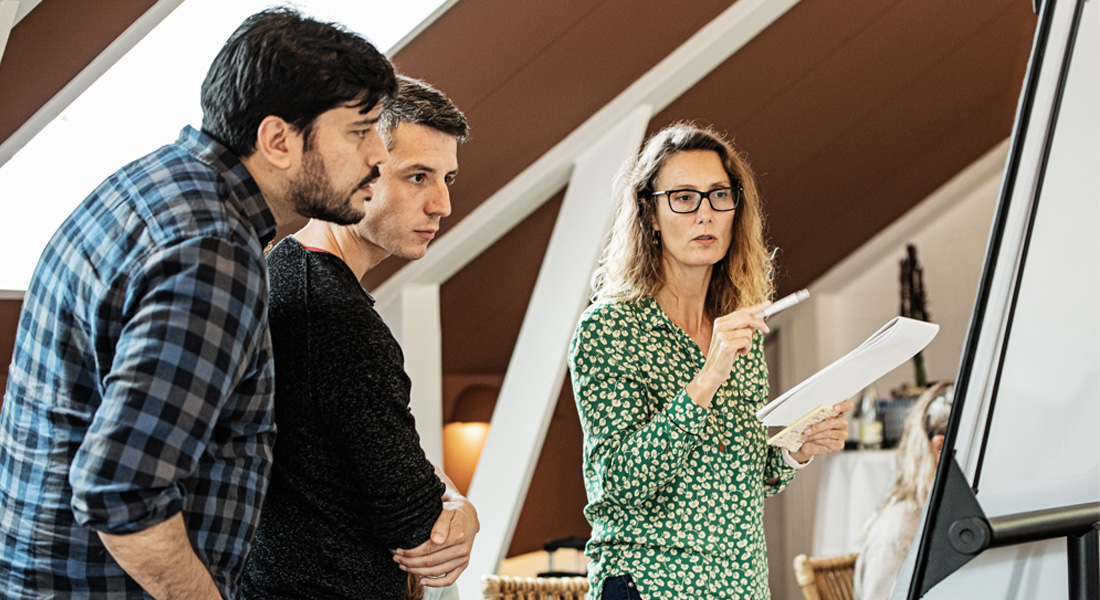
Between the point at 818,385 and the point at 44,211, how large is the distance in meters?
1.79

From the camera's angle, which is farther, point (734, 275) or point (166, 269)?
point (734, 275)

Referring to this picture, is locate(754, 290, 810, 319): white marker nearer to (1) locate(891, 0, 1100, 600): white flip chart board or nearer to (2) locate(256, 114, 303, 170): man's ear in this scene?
(1) locate(891, 0, 1100, 600): white flip chart board

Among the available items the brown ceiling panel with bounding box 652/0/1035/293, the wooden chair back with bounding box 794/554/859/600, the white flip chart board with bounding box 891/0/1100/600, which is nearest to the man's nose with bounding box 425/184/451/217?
the white flip chart board with bounding box 891/0/1100/600

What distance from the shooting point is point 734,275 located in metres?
1.69

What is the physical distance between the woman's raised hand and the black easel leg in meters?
0.64

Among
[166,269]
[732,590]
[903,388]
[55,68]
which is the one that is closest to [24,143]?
[55,68]

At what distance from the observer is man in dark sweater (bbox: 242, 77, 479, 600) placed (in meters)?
1.02

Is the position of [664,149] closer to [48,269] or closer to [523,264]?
[48,269]

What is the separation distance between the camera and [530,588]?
2.04 m

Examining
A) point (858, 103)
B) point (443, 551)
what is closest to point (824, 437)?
point (443, 551)

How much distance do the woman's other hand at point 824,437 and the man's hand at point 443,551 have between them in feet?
2.20

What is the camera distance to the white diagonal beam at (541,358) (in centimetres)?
287

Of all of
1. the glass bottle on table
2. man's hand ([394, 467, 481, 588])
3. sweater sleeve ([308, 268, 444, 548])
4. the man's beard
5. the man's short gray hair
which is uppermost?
Result: the man's short gray hair

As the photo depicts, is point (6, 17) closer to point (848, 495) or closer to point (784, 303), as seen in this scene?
point (784, 303)
